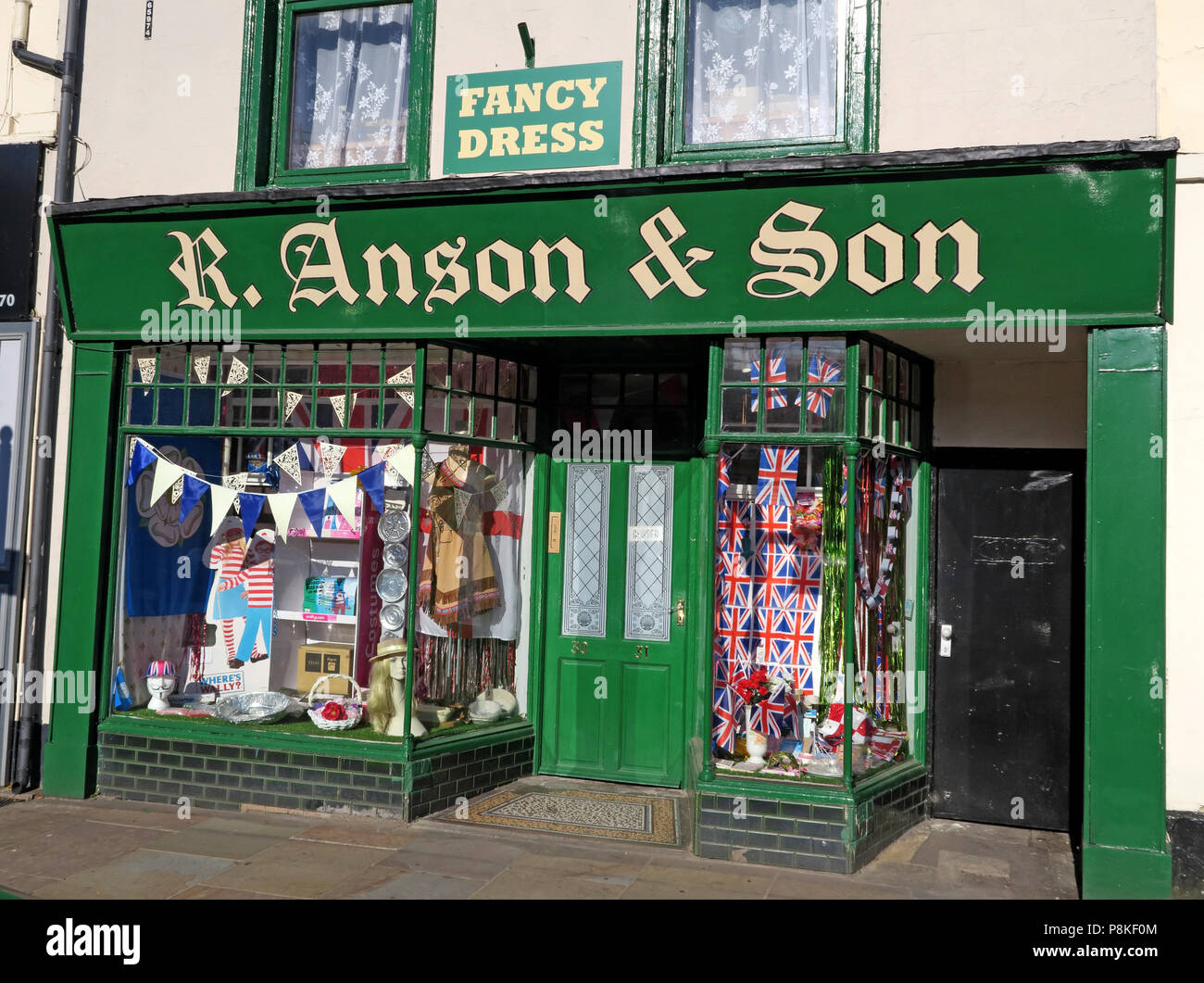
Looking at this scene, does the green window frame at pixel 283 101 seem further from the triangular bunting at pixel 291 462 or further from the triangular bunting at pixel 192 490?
the triangular bunting at pixel 192 490

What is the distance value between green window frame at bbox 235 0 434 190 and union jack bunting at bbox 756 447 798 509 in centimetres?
310

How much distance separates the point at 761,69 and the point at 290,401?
400 centimetres

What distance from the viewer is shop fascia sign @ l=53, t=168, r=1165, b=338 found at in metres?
6.07

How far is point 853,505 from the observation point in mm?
6656

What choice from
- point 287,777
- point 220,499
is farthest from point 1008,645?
point 220,499

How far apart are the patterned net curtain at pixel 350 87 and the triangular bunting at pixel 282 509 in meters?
2.44

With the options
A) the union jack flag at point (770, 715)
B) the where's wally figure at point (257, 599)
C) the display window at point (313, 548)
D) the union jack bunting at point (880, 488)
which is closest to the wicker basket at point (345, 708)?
the display window at point (313, 548)

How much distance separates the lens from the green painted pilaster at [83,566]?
25.5ft

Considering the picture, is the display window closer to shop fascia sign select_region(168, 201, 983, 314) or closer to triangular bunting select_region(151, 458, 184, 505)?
triangular bunting select_region(151, 458, 184, 505)

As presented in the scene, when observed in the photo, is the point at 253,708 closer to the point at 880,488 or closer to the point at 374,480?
the point at 374,480

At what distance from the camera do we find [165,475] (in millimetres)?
8070

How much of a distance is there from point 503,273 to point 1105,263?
3.65m

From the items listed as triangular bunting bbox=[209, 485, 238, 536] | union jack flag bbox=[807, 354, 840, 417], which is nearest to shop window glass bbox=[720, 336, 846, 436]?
union jack flag bbox=[807, 354, 840, 417]
